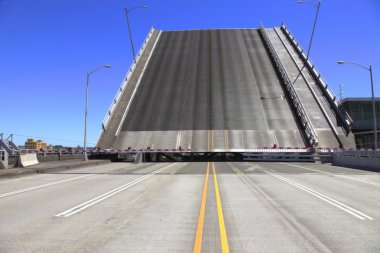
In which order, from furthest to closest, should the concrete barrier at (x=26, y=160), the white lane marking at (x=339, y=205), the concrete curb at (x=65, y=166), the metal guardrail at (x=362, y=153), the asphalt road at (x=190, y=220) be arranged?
the metal guardrail at (x=362, y=153) < the concrete barrier at (x=26, y=160) < the concrete curb at (x=65, y=166) < the white lane marking at (x=339, y=205) < the asphalt road at (x=190, y=220)

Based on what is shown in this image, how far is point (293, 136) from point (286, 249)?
2830 centimetres

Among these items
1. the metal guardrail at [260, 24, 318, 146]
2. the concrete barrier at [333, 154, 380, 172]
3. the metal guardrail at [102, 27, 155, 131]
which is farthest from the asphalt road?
the metal guardrail at [102, 27, 155, 131]

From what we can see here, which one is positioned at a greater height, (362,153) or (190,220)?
(362,153)

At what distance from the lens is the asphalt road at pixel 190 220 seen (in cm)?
587

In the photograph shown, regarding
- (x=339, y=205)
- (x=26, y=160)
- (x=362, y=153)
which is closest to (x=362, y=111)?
(x=362, y=153)

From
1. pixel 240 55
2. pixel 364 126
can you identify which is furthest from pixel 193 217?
pixel 364 126

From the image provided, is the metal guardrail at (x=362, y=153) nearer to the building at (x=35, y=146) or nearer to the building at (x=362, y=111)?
the building at (x=362, y=111)

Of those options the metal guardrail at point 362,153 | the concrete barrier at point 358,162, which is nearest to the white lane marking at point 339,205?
the concrete barrier at point 358,162

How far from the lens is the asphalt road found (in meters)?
5.87

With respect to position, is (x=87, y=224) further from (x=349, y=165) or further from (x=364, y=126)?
(x=364, y=126)

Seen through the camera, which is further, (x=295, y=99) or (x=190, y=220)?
(x=295, y=99)

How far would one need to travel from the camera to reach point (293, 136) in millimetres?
32969

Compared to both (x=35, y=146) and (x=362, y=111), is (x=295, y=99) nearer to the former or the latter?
(x=362, y=111)

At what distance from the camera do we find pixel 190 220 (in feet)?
25.3
